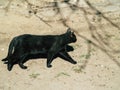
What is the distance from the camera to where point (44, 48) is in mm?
6938

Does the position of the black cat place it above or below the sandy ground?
above

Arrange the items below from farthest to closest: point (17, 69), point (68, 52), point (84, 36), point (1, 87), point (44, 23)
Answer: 1. point (44, 23)
2. point (84, 36)
3. point (68, 52)
4. point (17, 69)
5. point (1, 87)

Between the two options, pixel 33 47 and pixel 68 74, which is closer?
Result: pixel 68 74

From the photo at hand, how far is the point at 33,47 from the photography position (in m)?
6.88

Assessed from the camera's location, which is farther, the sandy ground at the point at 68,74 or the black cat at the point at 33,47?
the black cat at the point at 33,47

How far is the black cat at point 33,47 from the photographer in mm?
6820

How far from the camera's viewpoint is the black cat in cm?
682

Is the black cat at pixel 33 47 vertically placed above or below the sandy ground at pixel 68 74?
above

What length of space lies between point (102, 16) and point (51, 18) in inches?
46.9

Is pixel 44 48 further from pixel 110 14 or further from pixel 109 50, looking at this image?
pixel 110 14

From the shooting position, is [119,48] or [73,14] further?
[73,14]

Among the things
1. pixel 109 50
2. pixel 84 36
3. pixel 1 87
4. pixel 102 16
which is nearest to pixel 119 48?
pixel 109 50

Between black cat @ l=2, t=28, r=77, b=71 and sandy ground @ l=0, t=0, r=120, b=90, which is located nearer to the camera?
sandy ground @ l=0, t=0, r=120, b=90

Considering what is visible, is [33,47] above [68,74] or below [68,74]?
above
